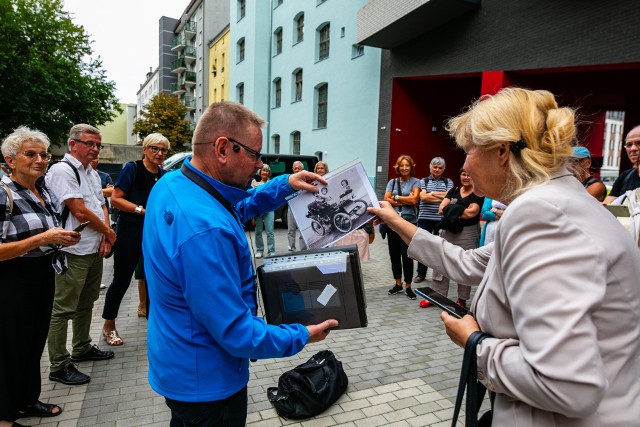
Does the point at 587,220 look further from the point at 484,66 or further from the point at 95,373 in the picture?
the point at 484,66

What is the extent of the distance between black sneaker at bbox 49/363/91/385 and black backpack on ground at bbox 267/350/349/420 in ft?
5.63

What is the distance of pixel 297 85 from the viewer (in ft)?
70.7

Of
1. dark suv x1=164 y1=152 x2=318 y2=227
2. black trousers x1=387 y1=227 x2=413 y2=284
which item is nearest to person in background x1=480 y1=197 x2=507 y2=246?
black trousers x1=387 y1=227 x2=413 y2=284

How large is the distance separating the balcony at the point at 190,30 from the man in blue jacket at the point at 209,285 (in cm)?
4649

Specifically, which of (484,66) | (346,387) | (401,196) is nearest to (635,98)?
(484,66)

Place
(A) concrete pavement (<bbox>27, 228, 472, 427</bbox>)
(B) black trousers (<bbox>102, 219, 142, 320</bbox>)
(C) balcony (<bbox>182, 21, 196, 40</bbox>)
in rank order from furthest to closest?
(C) balcony (<bbox>182, 21, 196, 40</bbox>)
(B) black trousers (<bbox>102, 219, 142, 320</bbox>)
(A) concrete pavement (<bbox>27, 228, 472, 427</bbox>)

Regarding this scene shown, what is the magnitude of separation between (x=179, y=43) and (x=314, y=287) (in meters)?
50.2

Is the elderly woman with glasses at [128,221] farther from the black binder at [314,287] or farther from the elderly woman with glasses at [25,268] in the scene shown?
the black binder at [314,287]

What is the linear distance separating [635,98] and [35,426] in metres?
16.7

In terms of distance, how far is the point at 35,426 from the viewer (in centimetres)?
306

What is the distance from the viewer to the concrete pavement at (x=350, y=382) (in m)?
3.21

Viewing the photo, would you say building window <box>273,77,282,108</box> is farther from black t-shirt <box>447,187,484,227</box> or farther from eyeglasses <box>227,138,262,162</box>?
eyeglasses <box>227,138,262,162</box>

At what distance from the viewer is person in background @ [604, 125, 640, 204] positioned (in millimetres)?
4262

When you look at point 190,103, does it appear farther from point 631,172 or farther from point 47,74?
point 631,172
